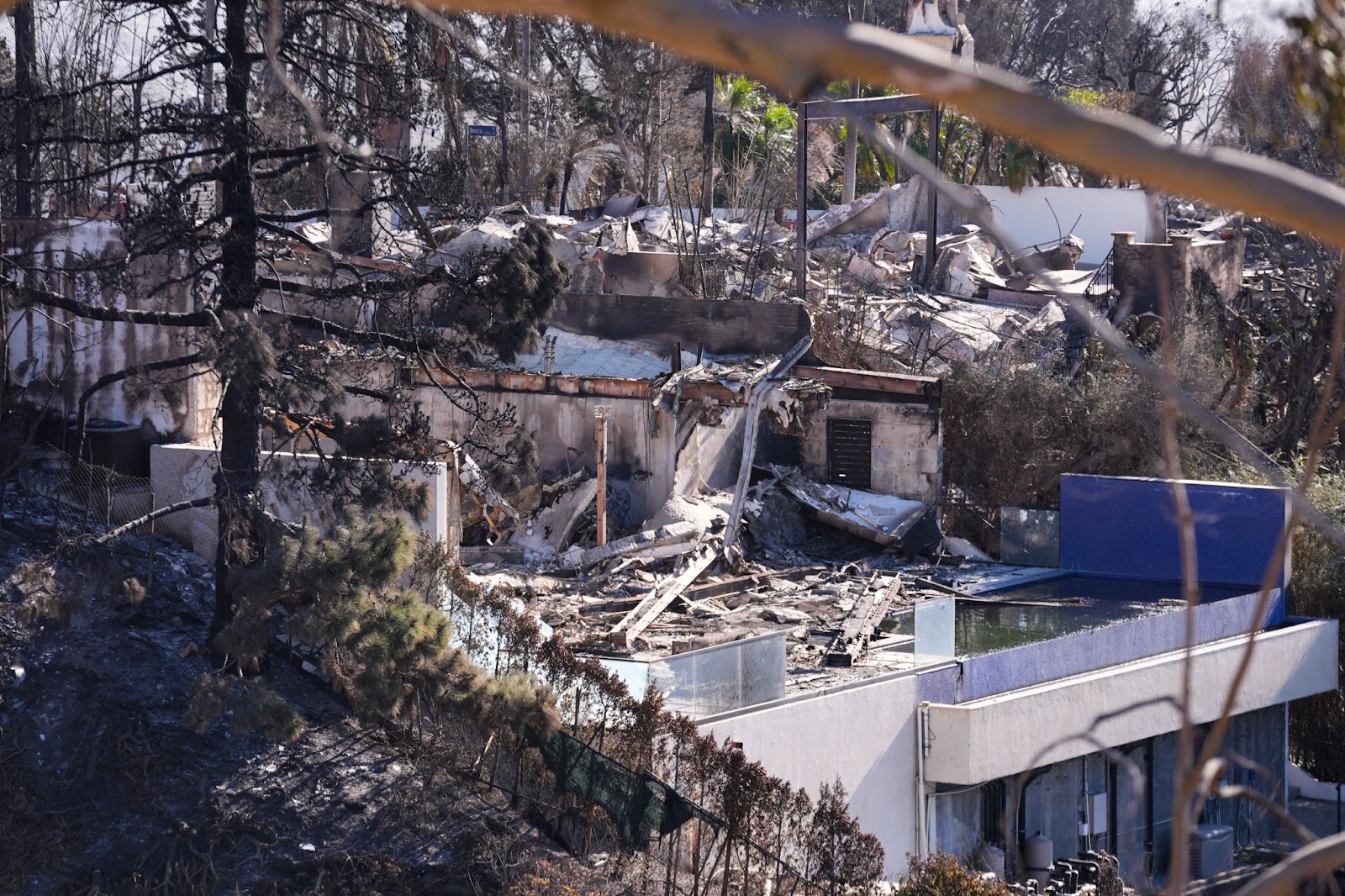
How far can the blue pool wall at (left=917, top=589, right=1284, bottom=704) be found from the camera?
14180mm

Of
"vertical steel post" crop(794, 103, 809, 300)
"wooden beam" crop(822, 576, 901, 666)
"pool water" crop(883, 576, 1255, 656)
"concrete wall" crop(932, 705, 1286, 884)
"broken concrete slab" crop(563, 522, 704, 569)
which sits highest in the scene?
"vertical steel post" crop(794, 103, 809, 300)

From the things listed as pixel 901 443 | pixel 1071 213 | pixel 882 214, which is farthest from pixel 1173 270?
pixel 1071 213

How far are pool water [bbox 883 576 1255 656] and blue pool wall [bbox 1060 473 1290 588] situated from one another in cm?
22

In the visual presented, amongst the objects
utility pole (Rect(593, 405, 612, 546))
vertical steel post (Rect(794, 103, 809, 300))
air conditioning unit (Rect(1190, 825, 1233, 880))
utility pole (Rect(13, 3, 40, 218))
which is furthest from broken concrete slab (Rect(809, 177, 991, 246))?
utility pole (Rect(13, 3, 40, 218))

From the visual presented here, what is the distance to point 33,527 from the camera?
12.8 meters

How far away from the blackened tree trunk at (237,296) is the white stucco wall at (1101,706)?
6702mm

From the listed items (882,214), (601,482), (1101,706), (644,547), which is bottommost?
(1101,706)

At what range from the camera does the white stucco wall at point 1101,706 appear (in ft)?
45.2

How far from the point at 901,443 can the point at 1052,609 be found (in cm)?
483

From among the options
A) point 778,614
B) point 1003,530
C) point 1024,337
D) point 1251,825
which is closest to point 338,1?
point 778,614

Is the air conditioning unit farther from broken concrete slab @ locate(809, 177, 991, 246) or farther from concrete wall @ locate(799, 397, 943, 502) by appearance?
broken concrete slab @ locate(809, 177, 991, 246)

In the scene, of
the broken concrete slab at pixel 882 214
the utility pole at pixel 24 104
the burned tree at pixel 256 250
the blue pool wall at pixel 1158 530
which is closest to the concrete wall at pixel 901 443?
the blue pool wall at pixel 1158 530

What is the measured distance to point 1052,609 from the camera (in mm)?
17406

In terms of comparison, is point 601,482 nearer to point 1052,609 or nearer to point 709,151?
point 1052,609
